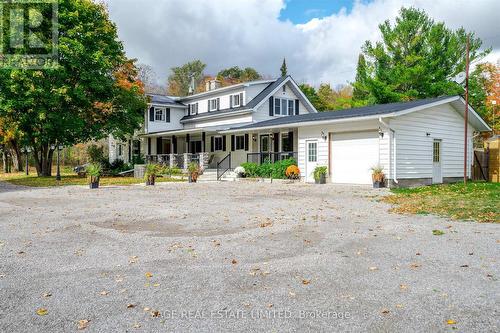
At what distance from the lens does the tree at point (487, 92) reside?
3331 cm

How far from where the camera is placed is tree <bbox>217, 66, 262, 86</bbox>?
60.4 metres

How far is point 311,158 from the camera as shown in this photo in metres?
20.8

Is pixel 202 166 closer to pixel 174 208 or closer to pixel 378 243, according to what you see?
pixel 174 208

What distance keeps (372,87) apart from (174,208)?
94.3 ft

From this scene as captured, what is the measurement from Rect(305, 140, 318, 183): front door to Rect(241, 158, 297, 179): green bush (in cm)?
99

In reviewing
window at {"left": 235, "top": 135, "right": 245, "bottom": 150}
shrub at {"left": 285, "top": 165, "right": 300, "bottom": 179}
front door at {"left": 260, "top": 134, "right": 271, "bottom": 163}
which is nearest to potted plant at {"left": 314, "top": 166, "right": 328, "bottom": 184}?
shrub at {"left": 285, "top": 165, "right": 300, "bottom": 179}

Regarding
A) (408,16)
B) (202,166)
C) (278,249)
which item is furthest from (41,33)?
(408,16)

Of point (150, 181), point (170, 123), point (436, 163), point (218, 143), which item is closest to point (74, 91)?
point (150, 181)

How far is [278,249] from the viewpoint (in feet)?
19.9

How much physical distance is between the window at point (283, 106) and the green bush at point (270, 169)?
30.5 ft

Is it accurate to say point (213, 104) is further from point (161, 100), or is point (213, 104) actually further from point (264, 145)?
point (264, 145)

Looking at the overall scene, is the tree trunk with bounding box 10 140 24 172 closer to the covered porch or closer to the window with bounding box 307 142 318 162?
the covered porch

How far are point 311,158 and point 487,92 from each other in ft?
79.2

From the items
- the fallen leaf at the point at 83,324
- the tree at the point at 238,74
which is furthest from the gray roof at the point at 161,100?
the fallen leaf at the point at 83,324
